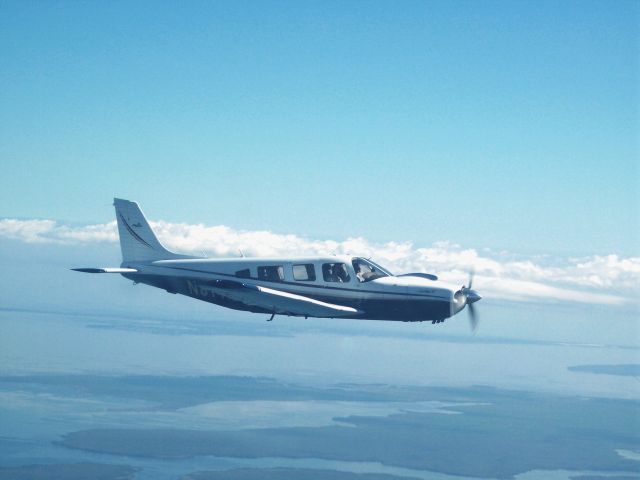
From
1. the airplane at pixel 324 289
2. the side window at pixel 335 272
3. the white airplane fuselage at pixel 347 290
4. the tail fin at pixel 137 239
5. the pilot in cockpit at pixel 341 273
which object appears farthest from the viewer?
the tail fin at pixel 137 239

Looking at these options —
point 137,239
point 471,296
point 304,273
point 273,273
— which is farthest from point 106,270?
point 471,296

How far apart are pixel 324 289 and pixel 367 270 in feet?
7.87

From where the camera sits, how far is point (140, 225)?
3578cm

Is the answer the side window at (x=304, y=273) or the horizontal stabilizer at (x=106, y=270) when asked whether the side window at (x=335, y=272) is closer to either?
the side window at (x=304, y=273)

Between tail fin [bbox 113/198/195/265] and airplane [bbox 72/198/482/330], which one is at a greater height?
tail fin [bbox 113/198/195/265]

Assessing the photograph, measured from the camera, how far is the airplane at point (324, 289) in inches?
1177

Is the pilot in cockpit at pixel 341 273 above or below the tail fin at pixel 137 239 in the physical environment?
below

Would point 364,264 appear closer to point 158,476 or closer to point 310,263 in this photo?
point 310,263

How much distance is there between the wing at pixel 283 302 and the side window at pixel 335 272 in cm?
143

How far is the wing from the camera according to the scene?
29359 mm

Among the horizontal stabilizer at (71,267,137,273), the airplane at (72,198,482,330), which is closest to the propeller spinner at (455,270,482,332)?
the airplane at (72,198,482,330)

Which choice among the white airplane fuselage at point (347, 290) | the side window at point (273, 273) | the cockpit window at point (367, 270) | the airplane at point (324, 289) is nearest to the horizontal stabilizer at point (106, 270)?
the airplane at point (324, 289)

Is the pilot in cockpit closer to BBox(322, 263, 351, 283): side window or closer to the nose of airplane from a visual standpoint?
BBox(322, 263, 351, 283): side window

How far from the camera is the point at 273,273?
103 ft
